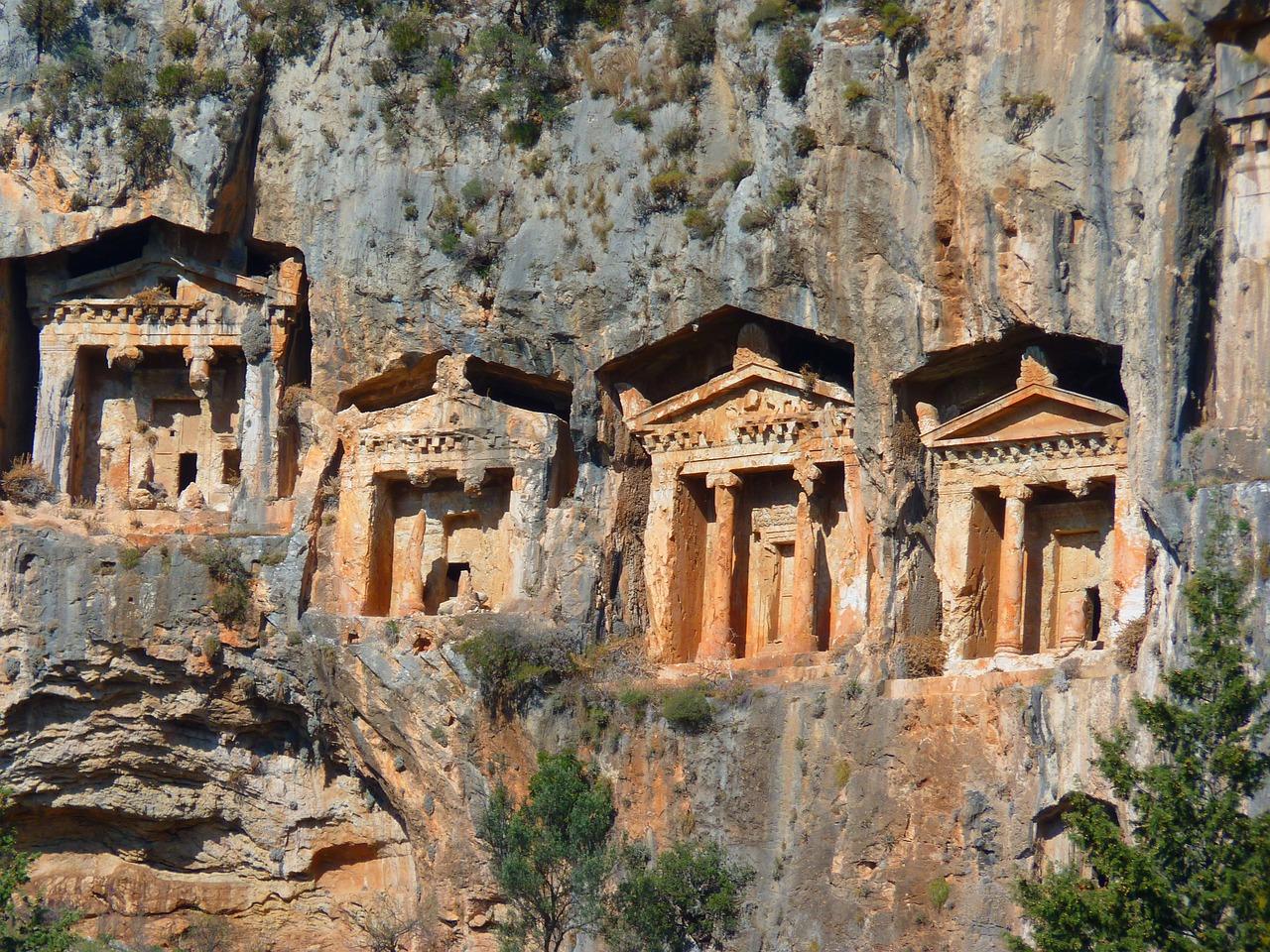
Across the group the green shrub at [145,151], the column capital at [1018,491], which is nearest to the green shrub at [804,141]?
the column capital at [1018,491]

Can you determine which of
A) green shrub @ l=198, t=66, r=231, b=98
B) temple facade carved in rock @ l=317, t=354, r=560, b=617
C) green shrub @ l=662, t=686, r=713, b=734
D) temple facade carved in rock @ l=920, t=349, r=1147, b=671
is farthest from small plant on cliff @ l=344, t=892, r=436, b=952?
green shrub @ l=198, t=66, r=231, b=98

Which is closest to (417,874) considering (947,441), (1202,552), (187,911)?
(187,911)

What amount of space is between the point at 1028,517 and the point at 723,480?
408 cm

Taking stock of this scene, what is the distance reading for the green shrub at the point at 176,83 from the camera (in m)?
40.4

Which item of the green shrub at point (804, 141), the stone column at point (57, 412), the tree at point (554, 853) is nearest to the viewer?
the tree at point (554, 853)

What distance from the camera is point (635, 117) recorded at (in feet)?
126

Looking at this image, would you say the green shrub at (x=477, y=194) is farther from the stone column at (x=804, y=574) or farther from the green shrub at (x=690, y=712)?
the green shrub at (x=690, y=712)

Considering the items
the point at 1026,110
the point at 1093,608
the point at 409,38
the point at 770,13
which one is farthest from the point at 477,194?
the point at 1093,608

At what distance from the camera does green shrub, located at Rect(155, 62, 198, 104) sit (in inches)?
1590

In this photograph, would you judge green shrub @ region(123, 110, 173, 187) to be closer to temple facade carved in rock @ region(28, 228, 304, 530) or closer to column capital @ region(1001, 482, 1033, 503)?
temple facade carved in rock @ region(28, 228, 304, 530)

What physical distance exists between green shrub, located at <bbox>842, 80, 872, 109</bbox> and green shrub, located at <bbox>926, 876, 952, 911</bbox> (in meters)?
9.60

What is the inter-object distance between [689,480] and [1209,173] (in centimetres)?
895

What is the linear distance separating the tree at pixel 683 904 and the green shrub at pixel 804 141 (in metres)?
8.89

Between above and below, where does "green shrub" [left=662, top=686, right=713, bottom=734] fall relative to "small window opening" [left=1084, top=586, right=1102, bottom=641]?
below
